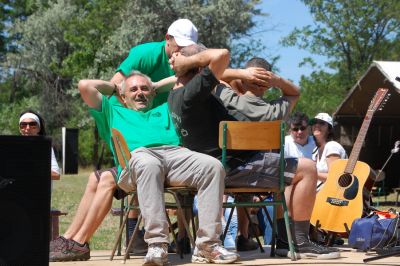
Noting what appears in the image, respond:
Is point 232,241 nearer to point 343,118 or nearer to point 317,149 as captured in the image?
point 317,149

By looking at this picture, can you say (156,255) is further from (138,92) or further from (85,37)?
(85,37)

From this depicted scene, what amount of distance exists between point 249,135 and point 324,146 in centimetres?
333

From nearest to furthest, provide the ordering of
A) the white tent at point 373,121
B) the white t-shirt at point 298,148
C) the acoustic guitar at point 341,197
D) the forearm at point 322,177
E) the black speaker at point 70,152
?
the acoustic guitar at point 341,197, the forearm at point 322,177, the white t-shirt at point 298,148, the white tent at point 373,121, the black speaker at point 70,152

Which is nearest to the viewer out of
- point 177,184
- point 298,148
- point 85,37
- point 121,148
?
point 177,184

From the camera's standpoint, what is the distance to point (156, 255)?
515cm

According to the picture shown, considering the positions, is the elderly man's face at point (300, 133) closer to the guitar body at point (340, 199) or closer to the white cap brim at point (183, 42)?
the guitar body at point (340, 199)

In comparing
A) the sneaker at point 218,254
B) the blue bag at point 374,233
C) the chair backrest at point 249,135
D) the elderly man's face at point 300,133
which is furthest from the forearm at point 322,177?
the sneaker at point 218,254

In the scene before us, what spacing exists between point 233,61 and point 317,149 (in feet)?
100

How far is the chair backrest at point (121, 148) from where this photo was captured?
5.55m

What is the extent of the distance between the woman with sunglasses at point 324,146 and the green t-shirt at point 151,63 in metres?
2.46

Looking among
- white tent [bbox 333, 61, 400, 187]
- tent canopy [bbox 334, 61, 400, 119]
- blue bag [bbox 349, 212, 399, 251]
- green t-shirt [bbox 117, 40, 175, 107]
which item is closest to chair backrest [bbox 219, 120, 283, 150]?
green t-shirt [bbox 117, 40, 175, 107]

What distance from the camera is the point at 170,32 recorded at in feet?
19.9

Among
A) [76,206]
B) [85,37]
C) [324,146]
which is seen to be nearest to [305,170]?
[324,146]

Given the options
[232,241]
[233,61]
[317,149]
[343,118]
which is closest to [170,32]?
[232,241]
